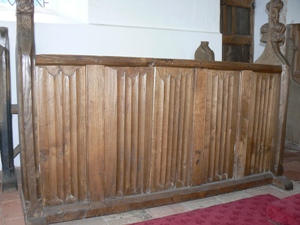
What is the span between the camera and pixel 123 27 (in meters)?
3.08

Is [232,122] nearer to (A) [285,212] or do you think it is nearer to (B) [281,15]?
(A) [285,212]

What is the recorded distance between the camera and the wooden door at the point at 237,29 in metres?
4.93

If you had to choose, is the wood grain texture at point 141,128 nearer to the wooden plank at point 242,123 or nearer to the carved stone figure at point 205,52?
the wooden plank at point 242,123

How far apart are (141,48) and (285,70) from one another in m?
1.44

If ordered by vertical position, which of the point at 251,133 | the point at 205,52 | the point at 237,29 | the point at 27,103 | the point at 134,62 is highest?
the point at 237,29

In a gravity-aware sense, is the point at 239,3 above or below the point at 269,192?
above

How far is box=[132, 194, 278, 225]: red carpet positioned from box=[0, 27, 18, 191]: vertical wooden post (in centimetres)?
119

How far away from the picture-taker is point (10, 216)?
188 centimetres

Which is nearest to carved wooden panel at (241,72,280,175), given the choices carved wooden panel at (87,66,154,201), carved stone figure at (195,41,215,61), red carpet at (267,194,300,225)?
red carpet at (267,194,300,225)

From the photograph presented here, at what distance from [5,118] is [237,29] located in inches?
158

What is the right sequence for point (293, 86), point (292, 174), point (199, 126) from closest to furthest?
point (199, 126) < point (292, 174) < point (293, 86)

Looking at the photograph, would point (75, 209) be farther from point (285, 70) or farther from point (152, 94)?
point (285, 70)

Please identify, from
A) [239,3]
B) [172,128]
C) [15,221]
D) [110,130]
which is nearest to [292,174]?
[172,128]

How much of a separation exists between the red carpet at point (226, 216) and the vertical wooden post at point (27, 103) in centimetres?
63
